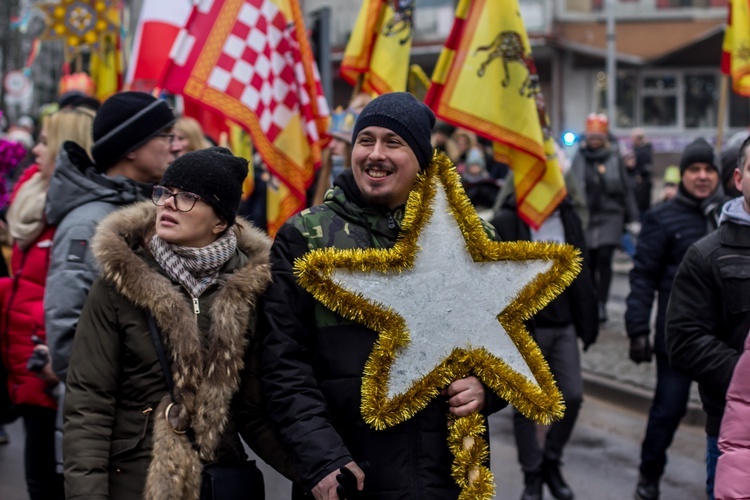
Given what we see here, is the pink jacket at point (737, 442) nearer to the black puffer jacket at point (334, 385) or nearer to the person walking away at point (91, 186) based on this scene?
the black puffer jacket at point (334, 385)

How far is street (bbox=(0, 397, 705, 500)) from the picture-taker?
6.15 m

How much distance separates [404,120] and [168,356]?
97 cm

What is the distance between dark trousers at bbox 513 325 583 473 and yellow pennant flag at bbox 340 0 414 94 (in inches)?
69.6

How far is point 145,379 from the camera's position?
9.93 ft

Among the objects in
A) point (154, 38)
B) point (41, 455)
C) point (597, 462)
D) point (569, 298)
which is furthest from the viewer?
point (154, 38)

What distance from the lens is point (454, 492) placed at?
10.1 feet

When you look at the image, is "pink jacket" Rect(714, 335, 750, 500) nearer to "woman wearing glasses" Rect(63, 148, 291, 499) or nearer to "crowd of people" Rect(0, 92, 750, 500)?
"crowd of people" Rect(0, 92, 750, 500)

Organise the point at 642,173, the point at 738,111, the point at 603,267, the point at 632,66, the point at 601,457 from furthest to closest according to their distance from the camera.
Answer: the point at 632,66 < the point at 738,111 < the point at 642,173 < the point at 603,267 < the point at 601,457

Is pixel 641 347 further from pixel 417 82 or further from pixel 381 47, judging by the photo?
pixel 417 82

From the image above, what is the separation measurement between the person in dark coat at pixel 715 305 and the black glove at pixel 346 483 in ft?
5.27

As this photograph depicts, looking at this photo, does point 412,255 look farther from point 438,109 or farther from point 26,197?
point 438,109

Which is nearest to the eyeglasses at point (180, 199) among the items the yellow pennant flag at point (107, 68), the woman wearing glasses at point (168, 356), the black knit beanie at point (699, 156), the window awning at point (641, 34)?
the woman wearing glasses at point (168, 356)

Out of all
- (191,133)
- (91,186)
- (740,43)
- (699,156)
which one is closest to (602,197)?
(740,43)

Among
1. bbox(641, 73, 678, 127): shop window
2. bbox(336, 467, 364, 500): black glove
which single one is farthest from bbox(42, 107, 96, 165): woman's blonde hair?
bbox(641, 73, 678, 127): shop window
